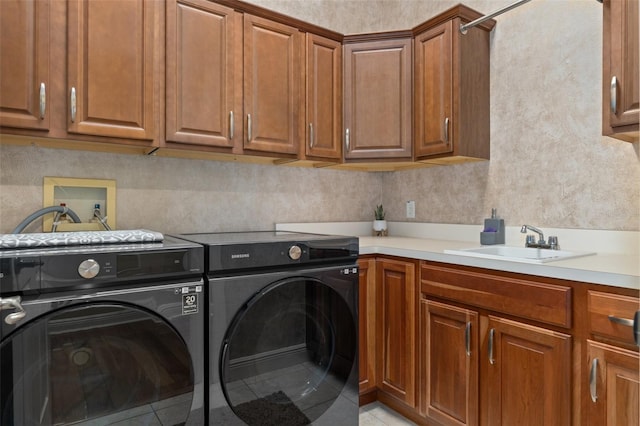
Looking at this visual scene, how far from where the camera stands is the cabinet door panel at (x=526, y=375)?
1.40 meters

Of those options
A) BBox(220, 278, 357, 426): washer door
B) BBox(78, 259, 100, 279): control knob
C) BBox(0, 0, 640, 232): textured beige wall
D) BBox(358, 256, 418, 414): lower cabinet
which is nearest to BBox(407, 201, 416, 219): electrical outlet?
BBox(0, 0, 640, 232): textured beige wall

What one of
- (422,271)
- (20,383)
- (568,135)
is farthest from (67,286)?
(568,135)

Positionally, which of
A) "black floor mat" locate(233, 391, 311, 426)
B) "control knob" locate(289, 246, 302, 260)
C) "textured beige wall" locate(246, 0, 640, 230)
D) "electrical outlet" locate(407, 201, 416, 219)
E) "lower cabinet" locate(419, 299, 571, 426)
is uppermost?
"textured beige wall" locate(246, 0, 640, 230)

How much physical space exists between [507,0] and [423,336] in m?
1.95

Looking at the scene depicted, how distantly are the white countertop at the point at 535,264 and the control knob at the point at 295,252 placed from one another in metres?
0.50

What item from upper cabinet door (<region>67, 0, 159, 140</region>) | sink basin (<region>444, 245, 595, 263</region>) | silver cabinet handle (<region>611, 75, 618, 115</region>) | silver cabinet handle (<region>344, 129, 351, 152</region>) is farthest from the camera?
silver cabinet handle (<region>344, 129, 351, 152</region>)

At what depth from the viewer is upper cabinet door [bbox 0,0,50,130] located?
4.91 feet

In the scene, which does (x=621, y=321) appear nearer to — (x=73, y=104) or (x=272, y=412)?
(x=272, y=412)

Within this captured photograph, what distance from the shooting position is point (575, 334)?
54.2 inches

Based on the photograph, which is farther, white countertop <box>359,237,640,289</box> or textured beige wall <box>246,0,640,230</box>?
textured beige wall <box>246,0,640,230</box>

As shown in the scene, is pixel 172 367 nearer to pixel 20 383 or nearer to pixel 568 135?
pixel 20 383

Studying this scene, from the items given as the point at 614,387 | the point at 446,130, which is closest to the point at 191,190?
the point at 446,130

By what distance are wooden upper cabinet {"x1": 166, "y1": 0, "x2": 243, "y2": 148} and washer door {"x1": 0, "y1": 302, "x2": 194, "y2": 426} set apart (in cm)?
90

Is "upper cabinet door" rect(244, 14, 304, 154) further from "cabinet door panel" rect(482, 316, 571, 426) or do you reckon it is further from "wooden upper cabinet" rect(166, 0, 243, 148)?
"cabinet door panel" rect(482, 316, 571, 426)
